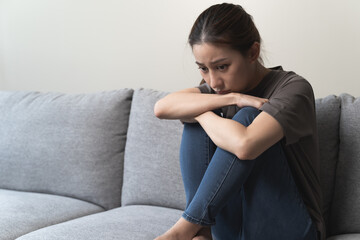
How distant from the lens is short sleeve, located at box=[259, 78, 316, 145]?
4.03 feet

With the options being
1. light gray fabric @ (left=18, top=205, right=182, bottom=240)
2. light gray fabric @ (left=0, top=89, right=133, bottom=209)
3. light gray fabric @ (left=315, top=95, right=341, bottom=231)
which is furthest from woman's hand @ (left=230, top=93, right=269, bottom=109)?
light gray fabric @ (left=0, top=89, right=133, bottom=209)

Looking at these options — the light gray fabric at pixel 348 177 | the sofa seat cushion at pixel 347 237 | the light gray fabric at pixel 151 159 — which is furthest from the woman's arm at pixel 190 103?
the sofa seat cushion at pixel 347 237

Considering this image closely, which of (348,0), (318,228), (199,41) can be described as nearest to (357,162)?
(318,228)

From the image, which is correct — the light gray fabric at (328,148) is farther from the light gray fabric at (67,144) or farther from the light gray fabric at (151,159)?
the light gray fabric at (67,144)

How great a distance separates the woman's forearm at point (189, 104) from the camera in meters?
1.38

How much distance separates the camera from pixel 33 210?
1786mm

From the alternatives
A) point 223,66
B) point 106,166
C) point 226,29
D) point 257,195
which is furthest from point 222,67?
point 106,166

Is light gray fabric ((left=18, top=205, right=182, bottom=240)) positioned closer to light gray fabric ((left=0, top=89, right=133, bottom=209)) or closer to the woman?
the woman

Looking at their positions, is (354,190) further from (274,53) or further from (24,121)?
(24,121)

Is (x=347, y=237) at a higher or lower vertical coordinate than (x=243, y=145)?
lower

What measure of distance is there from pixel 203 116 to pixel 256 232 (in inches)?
14.0

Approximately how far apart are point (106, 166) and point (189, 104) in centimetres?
70

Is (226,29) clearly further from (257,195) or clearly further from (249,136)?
(257,195)

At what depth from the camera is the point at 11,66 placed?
9.89ft
